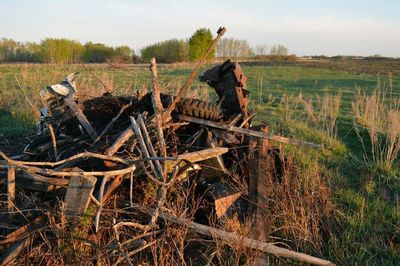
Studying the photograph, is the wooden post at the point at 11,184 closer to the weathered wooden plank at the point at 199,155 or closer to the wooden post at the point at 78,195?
the wooden post at the point at 78,195

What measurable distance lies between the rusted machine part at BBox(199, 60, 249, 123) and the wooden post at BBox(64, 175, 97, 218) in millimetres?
2413

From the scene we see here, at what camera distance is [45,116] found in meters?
5.03

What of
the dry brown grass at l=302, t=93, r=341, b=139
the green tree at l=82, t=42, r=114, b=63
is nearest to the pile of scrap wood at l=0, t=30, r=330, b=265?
the dry brown grass at l=302, t=93, r=341, b=139

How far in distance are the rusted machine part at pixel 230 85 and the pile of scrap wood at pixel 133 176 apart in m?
0.01

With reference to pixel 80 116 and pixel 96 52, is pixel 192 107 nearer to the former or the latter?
pixel 80 116

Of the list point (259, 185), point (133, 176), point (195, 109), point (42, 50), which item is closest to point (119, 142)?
point (133, 176)

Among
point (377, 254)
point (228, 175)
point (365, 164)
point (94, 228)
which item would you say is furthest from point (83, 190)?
point (365, 164)

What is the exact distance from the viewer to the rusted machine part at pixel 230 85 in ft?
16.5

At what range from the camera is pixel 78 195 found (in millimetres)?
3049

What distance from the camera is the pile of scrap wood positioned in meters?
3.01

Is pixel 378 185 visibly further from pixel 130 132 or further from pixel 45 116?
pixel 45 116

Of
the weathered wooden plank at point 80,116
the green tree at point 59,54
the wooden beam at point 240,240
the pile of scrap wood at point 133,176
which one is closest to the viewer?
the pile of scrap wood at point 133,176

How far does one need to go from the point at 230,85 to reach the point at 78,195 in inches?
108

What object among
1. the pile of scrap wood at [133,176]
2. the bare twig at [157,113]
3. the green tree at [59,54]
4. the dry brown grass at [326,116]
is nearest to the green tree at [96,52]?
the green tree at [59,54]
